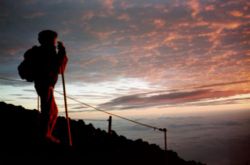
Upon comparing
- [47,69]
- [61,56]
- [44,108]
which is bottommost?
[44,108]

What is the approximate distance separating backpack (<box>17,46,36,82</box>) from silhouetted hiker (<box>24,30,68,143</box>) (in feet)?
0.08

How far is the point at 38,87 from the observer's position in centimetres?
661

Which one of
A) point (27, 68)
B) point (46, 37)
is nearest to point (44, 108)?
point (27, 68)

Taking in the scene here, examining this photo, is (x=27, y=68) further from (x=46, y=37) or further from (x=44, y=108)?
(x=44, y=108)

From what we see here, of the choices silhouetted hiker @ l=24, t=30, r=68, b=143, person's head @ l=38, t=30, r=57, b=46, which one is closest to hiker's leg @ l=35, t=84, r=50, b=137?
silhouetted hiker @ l=24, t=30, r=68, b=143

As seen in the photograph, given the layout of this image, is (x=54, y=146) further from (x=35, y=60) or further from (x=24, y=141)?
(x=35, y=60)

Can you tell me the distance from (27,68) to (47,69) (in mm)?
490

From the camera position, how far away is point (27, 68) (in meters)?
6.58

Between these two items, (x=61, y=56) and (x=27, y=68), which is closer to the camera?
(x=27, y=68)

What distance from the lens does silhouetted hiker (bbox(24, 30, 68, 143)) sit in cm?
657

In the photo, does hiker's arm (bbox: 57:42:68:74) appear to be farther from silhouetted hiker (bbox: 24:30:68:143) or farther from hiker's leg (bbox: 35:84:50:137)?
hiker's leg (bbox: 35:84:50:137)

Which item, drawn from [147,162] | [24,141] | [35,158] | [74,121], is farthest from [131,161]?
[35,158]

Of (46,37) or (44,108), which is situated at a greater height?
(46,37)

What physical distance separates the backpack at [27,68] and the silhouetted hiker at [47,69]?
0.02 metres
